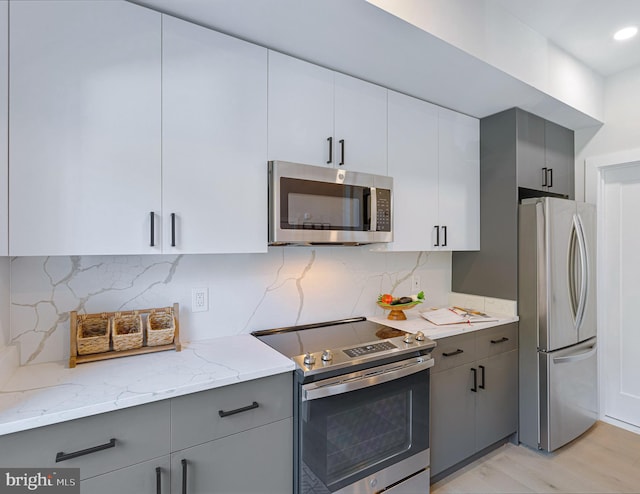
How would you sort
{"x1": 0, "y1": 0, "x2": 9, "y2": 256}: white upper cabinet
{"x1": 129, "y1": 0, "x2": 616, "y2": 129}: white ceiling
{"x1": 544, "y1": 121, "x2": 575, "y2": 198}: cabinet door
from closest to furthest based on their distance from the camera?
{"x1": 0, "y1": 0, "x2": 9, "y2": 256}: white upper cabinet → {"x1": 129, "y1": 0, "x2": 616, "y2": 129}: white ceiling → {"x1": 544, "y1": 121, "x2": 575, "y2": 198}: cabinet door

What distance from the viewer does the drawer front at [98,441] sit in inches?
40.3

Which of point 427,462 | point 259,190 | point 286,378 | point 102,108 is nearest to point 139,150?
point 102,108

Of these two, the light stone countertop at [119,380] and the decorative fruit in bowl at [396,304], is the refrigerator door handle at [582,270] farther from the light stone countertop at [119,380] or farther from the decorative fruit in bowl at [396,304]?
the light stone countertop at [119,380]

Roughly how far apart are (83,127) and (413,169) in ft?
5.70

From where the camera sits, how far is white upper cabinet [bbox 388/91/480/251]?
85.7 inches

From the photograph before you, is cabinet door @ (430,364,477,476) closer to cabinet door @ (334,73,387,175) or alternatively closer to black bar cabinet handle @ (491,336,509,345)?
black bar cabinet handle @ (491,336,509,345)

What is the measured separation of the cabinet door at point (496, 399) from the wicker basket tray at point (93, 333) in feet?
6.70

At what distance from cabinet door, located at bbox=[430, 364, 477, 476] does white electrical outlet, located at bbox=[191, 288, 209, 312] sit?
130cm

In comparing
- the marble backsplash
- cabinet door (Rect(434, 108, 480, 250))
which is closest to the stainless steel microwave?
the marble backsplash

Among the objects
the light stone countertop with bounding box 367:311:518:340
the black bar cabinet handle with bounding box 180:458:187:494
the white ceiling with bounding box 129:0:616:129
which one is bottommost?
the black bar cabinet handle with bounding box 180:458:187:494

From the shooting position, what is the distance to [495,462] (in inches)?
90.0

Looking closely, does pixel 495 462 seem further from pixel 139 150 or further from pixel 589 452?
pixel 139 150

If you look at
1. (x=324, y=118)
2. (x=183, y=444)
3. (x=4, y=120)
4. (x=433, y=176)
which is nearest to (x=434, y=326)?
(x=433, y=176)

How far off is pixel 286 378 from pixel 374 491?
0.73 meters
